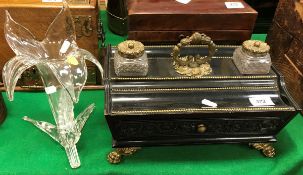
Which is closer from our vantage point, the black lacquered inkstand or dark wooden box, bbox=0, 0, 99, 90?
the black lacquered inkstand

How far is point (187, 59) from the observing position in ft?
3.59

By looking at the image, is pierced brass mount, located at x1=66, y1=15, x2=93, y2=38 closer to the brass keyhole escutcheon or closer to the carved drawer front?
the carved drawer front

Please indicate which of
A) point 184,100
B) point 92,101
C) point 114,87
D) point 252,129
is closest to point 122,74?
point 114,87

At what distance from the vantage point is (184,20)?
1305 mm

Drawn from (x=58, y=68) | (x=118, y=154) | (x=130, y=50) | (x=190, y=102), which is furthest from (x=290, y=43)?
(x=58, y=68)

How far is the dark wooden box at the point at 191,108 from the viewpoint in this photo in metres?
0.99

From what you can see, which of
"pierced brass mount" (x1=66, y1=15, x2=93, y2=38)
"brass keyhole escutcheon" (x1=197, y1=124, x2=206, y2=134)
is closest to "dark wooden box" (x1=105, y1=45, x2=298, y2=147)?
"brass keyhole escutcheon" (x1=197, y1=124, x2=206, y2=134)

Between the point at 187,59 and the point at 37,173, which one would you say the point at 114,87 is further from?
the point at 37,173

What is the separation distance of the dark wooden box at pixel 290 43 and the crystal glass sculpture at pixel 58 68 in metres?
0.81

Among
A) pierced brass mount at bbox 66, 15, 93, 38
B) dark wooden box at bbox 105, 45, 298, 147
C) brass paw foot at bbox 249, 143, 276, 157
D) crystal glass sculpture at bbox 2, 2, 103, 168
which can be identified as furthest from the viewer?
pierced brass mount at bbox 66, 15, 93, 38

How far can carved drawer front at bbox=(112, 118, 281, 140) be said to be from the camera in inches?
39.8

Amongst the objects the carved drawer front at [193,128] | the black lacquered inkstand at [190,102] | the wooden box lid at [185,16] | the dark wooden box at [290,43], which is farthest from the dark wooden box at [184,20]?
the carved drawer front at [193,128]

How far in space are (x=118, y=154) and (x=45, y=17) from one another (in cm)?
60

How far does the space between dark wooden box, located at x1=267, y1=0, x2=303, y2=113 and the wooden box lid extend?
139 mm
